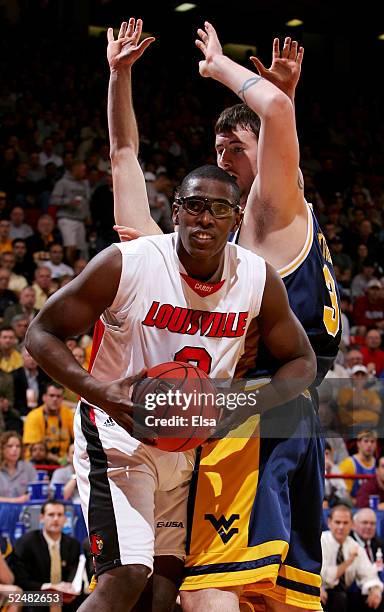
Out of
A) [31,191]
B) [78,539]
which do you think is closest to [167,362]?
[78,539]

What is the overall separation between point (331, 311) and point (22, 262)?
25.6 feet

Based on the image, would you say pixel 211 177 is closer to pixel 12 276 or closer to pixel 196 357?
pixel 196 357

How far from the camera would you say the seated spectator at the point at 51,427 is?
8891 millimetres

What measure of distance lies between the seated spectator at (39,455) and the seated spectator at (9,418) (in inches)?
14.8

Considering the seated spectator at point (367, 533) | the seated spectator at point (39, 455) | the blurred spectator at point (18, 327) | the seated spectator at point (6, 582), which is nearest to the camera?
the seated spectator at point (6, 582)

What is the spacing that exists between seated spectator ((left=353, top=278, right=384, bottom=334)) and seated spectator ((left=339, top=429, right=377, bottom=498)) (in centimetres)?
362

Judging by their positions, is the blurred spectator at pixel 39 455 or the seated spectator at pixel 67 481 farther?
the blurred spectator at pixel 39 455

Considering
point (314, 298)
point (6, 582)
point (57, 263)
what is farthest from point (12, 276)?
point (314, 298)

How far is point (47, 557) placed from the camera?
22.7 ft

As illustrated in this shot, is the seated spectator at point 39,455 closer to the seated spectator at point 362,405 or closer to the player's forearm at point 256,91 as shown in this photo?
the seated spectator at point 362,405

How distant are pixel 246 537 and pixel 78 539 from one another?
4336 mm

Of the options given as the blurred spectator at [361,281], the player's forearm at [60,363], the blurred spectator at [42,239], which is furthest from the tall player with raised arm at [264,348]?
the blurred spectator at [361,281]

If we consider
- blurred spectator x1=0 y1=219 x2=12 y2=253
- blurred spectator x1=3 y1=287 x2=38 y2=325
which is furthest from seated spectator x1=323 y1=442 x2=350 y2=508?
blurred spectator x1=0 y1=219 x2=12 y2=253

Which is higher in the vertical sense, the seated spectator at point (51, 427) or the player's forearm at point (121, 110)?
the player's forearm at point (121, 110)
